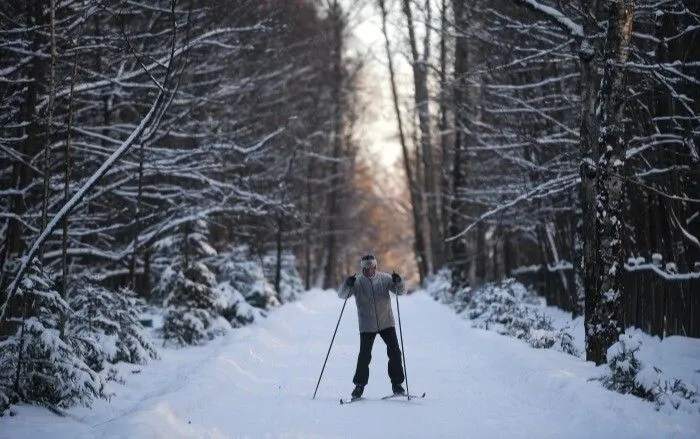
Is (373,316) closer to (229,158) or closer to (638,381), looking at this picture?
(638,381)

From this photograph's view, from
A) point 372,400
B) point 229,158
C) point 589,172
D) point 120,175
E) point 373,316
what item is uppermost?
point 229,158

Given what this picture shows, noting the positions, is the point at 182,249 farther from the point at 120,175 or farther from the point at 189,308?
the point at 120,175

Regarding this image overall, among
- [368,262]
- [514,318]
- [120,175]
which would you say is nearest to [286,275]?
[120,175]

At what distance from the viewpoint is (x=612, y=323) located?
345 inches

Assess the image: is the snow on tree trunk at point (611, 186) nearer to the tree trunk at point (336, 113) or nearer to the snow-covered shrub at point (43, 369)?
the snow-covered shrub at point (43, 369)

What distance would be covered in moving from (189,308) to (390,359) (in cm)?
649

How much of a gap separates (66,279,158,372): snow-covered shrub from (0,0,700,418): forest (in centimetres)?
3

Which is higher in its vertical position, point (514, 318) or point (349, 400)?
point (514, 318)

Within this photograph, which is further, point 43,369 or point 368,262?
point 368,262

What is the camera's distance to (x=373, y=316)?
846 cm

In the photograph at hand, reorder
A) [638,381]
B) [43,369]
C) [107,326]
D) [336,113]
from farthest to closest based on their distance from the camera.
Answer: [336,113]
[107,326]
[43,369]
[638,381]

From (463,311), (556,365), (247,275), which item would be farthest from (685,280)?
(247,275)

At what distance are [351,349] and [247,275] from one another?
7.40 metres

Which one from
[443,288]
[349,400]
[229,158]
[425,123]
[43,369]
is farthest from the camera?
[425,123]
